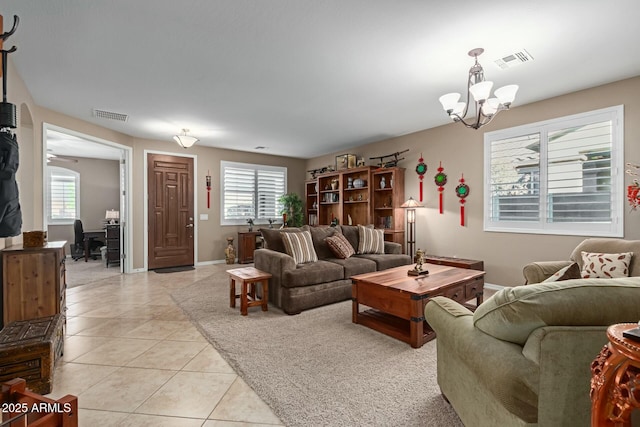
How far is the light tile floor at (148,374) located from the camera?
5.70ft

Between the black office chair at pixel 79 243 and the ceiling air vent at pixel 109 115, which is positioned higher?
the ceiling air vent at pixel 109 115

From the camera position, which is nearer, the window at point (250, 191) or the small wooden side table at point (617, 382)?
the small wooden side table at point (617, 382)

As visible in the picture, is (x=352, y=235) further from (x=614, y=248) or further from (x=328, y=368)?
(x=614, y=248)

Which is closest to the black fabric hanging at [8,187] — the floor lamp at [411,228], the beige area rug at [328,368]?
the beige area rug at [328,368]

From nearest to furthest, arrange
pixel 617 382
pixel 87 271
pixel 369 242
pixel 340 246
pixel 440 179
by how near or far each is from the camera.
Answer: pixel 617 382 < pixel 340 246 < pixel 369 242 < pixel 440 179 < pixel 87 271

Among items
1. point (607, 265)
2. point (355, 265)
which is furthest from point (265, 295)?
point (607, 265)

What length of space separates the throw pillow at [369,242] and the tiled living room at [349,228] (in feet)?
0.11

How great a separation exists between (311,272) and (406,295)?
4.18 ft

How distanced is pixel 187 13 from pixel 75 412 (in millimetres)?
2488

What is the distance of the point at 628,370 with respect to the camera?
801 mm

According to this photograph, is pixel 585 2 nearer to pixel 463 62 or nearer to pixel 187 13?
pixel 463 62

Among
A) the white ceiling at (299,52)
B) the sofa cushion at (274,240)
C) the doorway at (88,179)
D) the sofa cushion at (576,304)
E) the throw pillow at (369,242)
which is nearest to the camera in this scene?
the sofa cushion at (576,304)

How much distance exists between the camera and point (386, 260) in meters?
4.44

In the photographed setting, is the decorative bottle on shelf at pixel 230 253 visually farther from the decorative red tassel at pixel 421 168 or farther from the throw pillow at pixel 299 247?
the decorative red tassel at pixel 421 168
